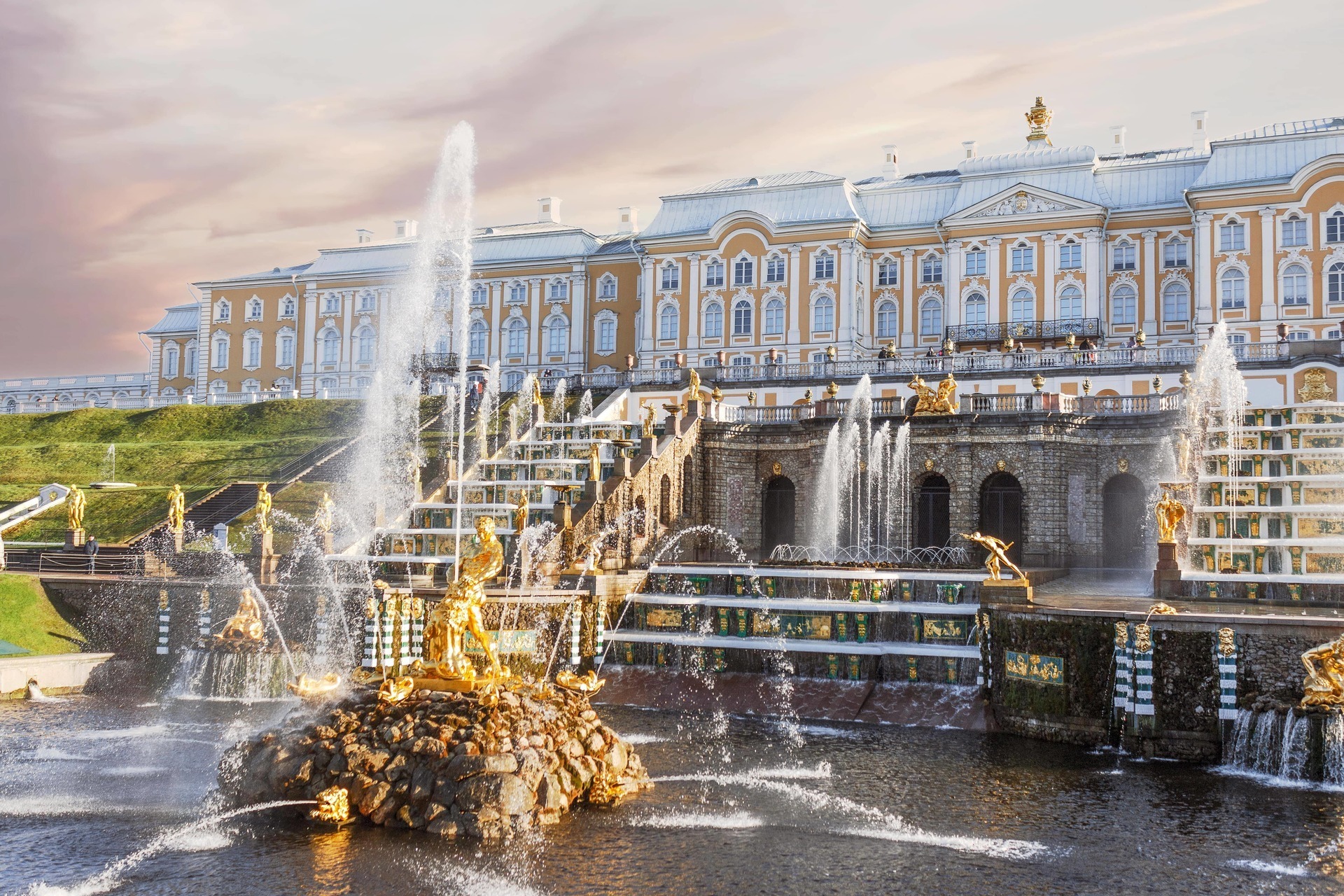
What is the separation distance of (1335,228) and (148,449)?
54.2 m

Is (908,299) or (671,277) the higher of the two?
(671,277)

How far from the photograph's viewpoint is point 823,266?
2373 inches

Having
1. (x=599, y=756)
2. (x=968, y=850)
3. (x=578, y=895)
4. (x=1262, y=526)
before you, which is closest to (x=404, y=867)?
(x=578, y=895)

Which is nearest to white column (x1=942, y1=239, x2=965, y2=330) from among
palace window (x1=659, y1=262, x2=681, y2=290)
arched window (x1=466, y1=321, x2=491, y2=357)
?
palace window (x1=659, y1=262, x2=681, y2=290)

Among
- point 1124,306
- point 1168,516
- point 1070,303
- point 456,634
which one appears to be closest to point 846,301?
point 1070,303

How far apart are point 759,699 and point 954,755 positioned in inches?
214

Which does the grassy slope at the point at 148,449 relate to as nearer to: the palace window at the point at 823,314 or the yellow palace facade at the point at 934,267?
the yellow palace facade at the point at 934,267

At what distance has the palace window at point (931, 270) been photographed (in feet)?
197

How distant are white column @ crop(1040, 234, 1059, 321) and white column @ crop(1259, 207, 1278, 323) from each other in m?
8.56

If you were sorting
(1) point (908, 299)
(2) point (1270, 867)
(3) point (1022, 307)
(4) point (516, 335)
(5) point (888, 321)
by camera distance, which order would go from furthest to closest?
(4) point (516, 335) → (5) point (888, 321) → (1) point (908, 299) → (3) point (1022, 307) → (2) point (1270, 867)

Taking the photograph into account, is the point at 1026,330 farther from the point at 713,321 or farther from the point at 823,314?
the point at 713,321

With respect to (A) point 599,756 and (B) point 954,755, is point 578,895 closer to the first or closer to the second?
(A) point 599,756

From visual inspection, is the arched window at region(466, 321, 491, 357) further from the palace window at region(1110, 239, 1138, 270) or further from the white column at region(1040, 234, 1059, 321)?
the palace window at region(1110, 239, 1138, 270)

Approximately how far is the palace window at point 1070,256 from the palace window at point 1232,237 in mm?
5849
